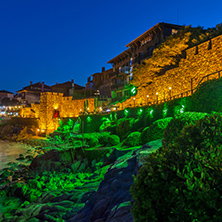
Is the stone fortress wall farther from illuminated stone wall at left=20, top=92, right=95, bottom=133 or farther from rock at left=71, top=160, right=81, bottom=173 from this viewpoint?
rock at left=71, top=160, right=81, bottom=173

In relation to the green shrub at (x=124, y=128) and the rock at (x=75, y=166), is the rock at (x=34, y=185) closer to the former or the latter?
the rock at (x=75, y=166)

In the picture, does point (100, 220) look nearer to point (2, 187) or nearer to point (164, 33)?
point (2, 187)

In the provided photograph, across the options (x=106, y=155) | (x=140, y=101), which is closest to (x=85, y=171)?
(x=106, y=155)

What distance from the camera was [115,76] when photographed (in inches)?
1708

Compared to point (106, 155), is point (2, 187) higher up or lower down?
lower down

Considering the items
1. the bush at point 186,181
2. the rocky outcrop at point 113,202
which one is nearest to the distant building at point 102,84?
the rocky outcrop at point 113,202

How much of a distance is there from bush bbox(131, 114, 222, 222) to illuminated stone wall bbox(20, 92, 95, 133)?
122 feet

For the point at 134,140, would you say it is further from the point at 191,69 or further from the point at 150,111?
the point at 191,69

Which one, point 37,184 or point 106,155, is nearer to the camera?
point 37,184

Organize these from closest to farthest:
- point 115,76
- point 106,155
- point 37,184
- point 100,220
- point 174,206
Answer: 1. point 174,206
2. point 100,220
3. point 37,184
4. point 106,155
5. point 115,76

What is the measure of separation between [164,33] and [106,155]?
2348cm

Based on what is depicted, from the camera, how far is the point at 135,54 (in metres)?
37.4

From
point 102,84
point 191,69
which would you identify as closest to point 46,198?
point 191,69

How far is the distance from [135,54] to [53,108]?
2030 cm
